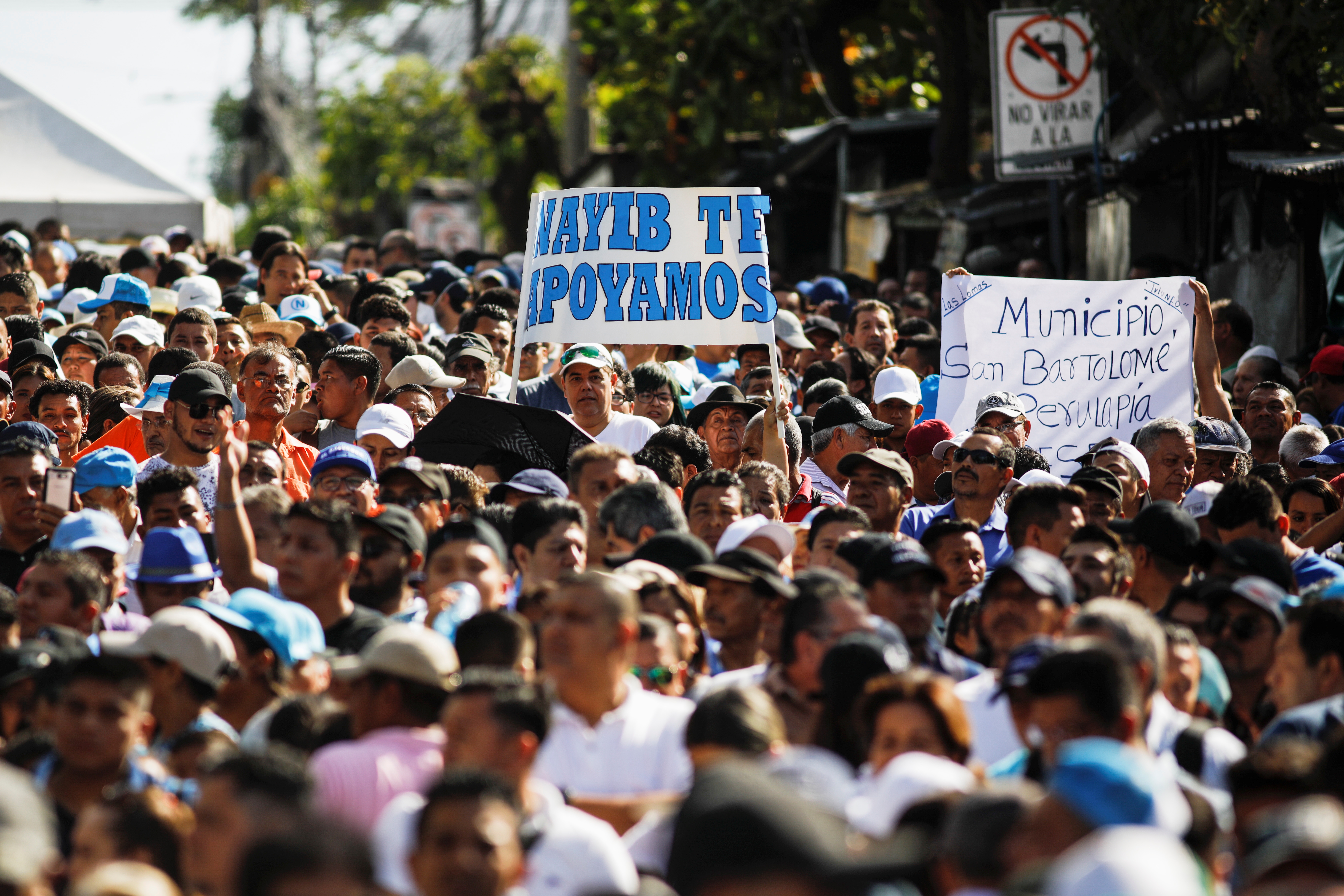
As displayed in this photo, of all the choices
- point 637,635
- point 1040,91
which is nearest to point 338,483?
point 637,635

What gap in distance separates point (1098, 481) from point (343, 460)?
2.93m

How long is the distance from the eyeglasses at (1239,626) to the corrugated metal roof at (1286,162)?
5727mm

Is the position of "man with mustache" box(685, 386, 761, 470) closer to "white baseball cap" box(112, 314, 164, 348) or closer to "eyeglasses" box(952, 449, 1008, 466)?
"eyeglasses" box(952, 449, 1008, 466)

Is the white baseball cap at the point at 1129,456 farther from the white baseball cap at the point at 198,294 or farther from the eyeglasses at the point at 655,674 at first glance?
the white baseball cap at the point at 198,294

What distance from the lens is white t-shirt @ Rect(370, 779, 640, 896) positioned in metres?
3.49

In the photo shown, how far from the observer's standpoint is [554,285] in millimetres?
8258

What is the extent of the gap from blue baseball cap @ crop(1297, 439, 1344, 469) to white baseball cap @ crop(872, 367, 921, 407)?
1.94m

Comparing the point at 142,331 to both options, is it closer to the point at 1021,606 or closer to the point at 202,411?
the point at 202,411

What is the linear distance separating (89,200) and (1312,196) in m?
12.1

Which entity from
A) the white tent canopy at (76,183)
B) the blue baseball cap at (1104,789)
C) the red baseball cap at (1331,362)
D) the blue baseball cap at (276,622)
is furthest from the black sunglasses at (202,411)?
the white tent canopy at (76,183)

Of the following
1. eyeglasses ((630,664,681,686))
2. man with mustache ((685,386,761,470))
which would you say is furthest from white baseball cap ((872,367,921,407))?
eyeglasses ((630,664,681,686))

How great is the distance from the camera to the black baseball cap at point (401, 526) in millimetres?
5848

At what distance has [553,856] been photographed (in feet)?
11.8

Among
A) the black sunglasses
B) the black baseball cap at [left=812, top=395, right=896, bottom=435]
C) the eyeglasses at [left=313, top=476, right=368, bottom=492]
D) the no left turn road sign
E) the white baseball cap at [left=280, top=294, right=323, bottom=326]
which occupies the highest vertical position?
the no left turn road sign
